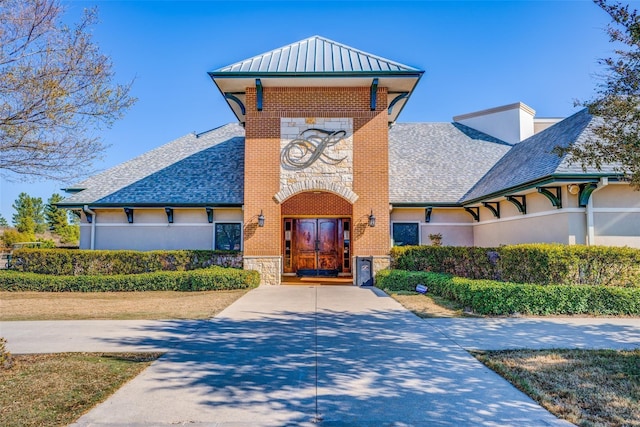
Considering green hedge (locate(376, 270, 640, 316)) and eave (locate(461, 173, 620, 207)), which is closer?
green hedge (locate(376, 270, 640, 316))

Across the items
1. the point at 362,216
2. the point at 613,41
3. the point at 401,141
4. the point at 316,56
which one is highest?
the point at 316,56

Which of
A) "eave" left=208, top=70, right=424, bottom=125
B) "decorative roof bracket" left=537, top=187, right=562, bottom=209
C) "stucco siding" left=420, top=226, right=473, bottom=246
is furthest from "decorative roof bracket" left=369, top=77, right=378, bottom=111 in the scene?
"decorative roof bracket" left=537, top=187, right=562, bottom=209

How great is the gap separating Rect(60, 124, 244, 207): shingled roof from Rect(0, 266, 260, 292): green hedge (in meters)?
3.57

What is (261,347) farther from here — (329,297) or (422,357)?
(329,297)

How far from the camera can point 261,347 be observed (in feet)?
21.2

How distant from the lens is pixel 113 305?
10766 mm

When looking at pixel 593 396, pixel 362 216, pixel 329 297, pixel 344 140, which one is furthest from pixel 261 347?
pixel 344 140

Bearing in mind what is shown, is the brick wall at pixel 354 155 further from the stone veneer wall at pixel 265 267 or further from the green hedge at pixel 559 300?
the green hedge at pixel 559 300

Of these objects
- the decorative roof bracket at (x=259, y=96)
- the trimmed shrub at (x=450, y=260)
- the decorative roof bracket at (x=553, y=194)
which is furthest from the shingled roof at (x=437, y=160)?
the decorative roof bracket at (x=259, y=96)

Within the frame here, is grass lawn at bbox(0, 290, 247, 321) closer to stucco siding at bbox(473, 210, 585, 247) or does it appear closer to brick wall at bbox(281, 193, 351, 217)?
brick wall at bbox(281, 193, 351, 217)

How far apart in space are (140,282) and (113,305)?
2886 millimetres

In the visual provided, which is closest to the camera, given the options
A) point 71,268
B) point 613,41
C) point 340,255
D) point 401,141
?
point 613,41

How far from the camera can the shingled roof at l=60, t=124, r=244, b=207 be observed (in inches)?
655

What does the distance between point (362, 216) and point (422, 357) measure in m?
9.08
